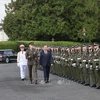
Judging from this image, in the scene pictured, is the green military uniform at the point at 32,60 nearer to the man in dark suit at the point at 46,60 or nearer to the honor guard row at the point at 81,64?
the man in dark suit at the point at 46,60

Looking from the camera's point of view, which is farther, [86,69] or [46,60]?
[46,60]

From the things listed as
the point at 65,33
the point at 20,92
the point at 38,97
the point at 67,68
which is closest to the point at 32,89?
the point at 20,92

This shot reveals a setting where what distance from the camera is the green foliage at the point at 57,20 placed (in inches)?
2094

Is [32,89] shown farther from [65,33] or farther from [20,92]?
[65,33]

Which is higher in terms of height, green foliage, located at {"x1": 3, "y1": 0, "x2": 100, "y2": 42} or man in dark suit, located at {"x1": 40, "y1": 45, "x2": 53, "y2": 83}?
green foliage, located at {"x1": 3, "y1": 0, "x2": 100, "y2": 42}

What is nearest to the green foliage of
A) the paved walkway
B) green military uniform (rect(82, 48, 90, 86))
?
green military uniform (rect(82, 48, 90, 86))

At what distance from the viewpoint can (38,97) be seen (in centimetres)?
1138

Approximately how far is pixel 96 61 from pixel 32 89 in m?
2.68

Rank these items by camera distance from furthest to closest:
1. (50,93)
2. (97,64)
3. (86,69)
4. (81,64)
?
(81,64) < (86,69) < (97,64) < (50,93)

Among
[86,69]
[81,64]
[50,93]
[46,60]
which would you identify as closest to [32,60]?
[46,60]

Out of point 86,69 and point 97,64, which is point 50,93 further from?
point 86,69

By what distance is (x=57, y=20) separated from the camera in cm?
5316

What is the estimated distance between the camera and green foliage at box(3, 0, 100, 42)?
53.2 m

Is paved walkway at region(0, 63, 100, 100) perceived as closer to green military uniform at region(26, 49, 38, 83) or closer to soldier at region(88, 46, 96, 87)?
soldier at region(88, 46, 96, 87)
